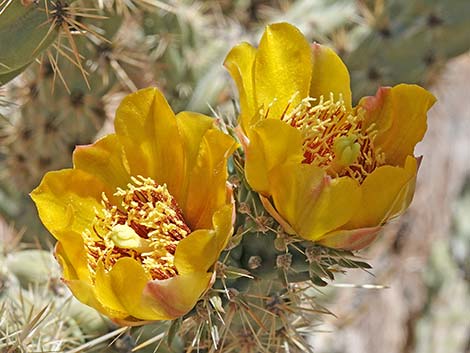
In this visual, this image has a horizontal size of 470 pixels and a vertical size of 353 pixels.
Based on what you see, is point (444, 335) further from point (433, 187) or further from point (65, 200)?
point (65, 200)

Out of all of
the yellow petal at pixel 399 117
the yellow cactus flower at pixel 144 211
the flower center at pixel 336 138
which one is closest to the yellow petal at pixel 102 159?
the yellow cactus flower at pixel 144 211

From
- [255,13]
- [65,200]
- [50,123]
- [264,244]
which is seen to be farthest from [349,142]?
[255,13]

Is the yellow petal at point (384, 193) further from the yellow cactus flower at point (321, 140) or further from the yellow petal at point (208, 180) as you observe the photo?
the yellow petal at point (208, 180)

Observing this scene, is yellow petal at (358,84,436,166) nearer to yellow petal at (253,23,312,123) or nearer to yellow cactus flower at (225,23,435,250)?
yellow cactus flower at (225,23,435,250)

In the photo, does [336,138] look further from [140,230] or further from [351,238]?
[140,230]

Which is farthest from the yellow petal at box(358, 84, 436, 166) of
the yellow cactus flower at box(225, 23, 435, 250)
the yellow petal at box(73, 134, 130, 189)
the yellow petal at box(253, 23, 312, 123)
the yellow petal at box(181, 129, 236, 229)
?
the yellow petal at box(73, 134, 130, 189)

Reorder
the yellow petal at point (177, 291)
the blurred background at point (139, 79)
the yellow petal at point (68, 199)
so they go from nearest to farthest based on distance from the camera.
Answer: the yellow petal at point (177, 291)
the yellow petal at point (68, 199)
the blurred background at point (139, 79)
